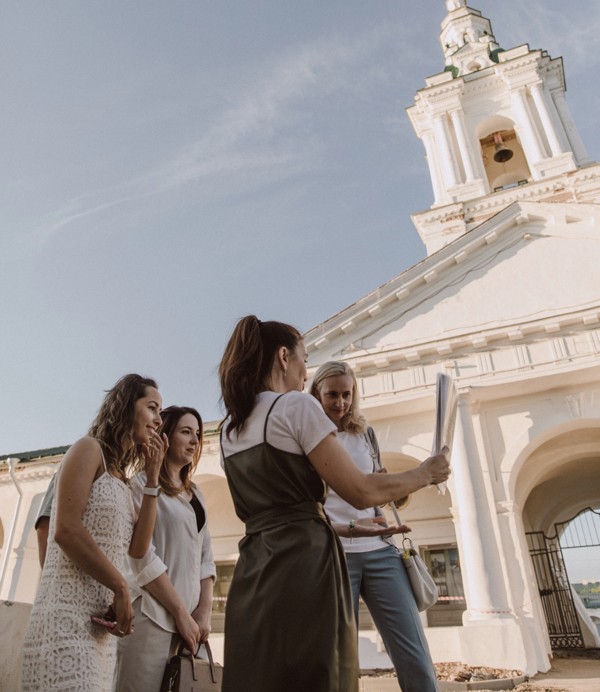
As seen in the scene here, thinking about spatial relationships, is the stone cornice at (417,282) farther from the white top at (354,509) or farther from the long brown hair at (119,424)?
the long brown hair at (119,424)

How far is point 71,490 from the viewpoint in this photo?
1.97 metres

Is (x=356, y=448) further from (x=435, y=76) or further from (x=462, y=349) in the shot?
(x=435, y=76)

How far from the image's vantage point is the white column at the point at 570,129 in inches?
715

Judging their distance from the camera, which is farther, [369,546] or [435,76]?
[435,76]

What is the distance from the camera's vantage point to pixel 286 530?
5.32 ft

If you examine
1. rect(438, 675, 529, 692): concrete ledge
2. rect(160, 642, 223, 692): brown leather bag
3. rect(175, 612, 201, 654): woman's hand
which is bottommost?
rect(160, 642, 223, 692): brown leather bag

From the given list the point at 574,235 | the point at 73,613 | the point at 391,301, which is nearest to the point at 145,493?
the point at 73,613

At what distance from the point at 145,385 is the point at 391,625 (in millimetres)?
1669

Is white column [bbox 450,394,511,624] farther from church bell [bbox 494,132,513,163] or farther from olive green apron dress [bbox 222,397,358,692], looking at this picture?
church bell [bbox 494,132,513,163]

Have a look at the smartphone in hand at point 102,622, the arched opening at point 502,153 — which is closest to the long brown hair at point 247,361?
the smartphone in hand at point 102,622

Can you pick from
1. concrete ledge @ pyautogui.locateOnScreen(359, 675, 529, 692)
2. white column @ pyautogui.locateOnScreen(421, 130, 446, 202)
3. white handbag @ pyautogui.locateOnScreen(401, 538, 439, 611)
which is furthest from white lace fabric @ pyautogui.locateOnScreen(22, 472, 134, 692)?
white column @ pyautogui.locateOnScreen(421, 130, 446, 202)

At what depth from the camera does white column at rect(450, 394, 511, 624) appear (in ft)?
30.0

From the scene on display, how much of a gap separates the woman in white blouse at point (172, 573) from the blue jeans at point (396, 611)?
0.79 m

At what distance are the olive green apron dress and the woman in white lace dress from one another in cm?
53
